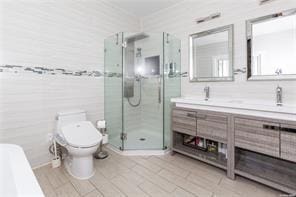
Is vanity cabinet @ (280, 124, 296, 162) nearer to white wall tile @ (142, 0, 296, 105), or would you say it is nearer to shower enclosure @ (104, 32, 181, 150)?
white wall tile @ (142, 0, 296, 105)

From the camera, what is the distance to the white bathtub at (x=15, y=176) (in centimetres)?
75

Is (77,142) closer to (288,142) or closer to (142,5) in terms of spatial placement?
(288,142)

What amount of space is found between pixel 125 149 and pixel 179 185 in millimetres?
1054

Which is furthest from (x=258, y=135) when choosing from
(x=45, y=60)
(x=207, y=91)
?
(x=45, y=60)

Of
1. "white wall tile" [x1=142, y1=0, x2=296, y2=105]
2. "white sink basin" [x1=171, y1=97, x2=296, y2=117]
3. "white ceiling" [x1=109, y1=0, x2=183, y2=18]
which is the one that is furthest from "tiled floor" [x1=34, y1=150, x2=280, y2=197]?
"white ceiling" [x1=109, y1=0, x2=183, y2=18]

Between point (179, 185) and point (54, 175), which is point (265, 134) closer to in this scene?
point (179, 185)

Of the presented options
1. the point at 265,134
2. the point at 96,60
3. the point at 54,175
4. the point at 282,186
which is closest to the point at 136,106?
the point at 96,60

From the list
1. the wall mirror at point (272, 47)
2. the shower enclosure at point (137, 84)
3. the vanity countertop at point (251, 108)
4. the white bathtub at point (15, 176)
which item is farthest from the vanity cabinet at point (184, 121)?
the white bathtub at point (15, 176)

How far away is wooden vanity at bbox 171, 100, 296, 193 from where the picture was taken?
1.44 metres

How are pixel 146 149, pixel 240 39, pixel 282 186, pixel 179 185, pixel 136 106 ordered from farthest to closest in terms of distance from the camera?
pixel 136 106 → pixel 146 149 → pixel 240 39 → pixel 179 185 → pixel 282 186

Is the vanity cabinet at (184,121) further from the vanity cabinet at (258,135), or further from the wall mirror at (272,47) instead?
the wall mirror at (272,47)

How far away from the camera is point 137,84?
307 cm

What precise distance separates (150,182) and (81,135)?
38.5 inches

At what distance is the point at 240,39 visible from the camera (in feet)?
6.72
